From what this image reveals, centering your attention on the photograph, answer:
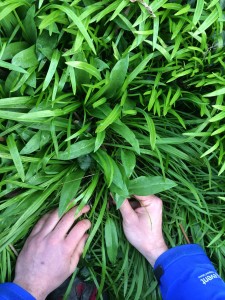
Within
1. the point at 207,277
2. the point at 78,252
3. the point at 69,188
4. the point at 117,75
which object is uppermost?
the point at 117,75

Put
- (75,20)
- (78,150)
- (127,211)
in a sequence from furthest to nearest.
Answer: (127,211) < (78,150) < (75,20)

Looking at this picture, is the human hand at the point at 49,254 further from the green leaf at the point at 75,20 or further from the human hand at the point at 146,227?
the green leaf at the point at 75,20

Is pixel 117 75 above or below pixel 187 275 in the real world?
above

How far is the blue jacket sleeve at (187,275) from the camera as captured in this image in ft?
3.62

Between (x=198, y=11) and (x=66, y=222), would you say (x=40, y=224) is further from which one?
(x=198, y=11)

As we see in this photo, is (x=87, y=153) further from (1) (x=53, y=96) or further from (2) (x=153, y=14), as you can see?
(2) (x=153, y=14)

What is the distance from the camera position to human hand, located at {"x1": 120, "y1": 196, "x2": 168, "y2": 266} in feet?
3.93

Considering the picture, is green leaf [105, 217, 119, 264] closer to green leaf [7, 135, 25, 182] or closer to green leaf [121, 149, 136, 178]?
green leaf [121, 149, 136, 178]

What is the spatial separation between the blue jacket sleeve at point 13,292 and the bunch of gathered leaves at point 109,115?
2.3 inches

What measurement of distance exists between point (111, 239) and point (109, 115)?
1.37ft

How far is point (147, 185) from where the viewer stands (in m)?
1.10

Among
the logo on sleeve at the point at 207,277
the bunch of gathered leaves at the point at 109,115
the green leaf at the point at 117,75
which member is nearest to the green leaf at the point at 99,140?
the bunch of gathered leaves at the point at 109,115

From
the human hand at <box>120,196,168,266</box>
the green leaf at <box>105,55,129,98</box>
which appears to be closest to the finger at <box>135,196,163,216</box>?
the human hand at <box>120,196,168,266</box>

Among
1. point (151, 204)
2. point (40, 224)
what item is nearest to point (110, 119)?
point (151, 204)
